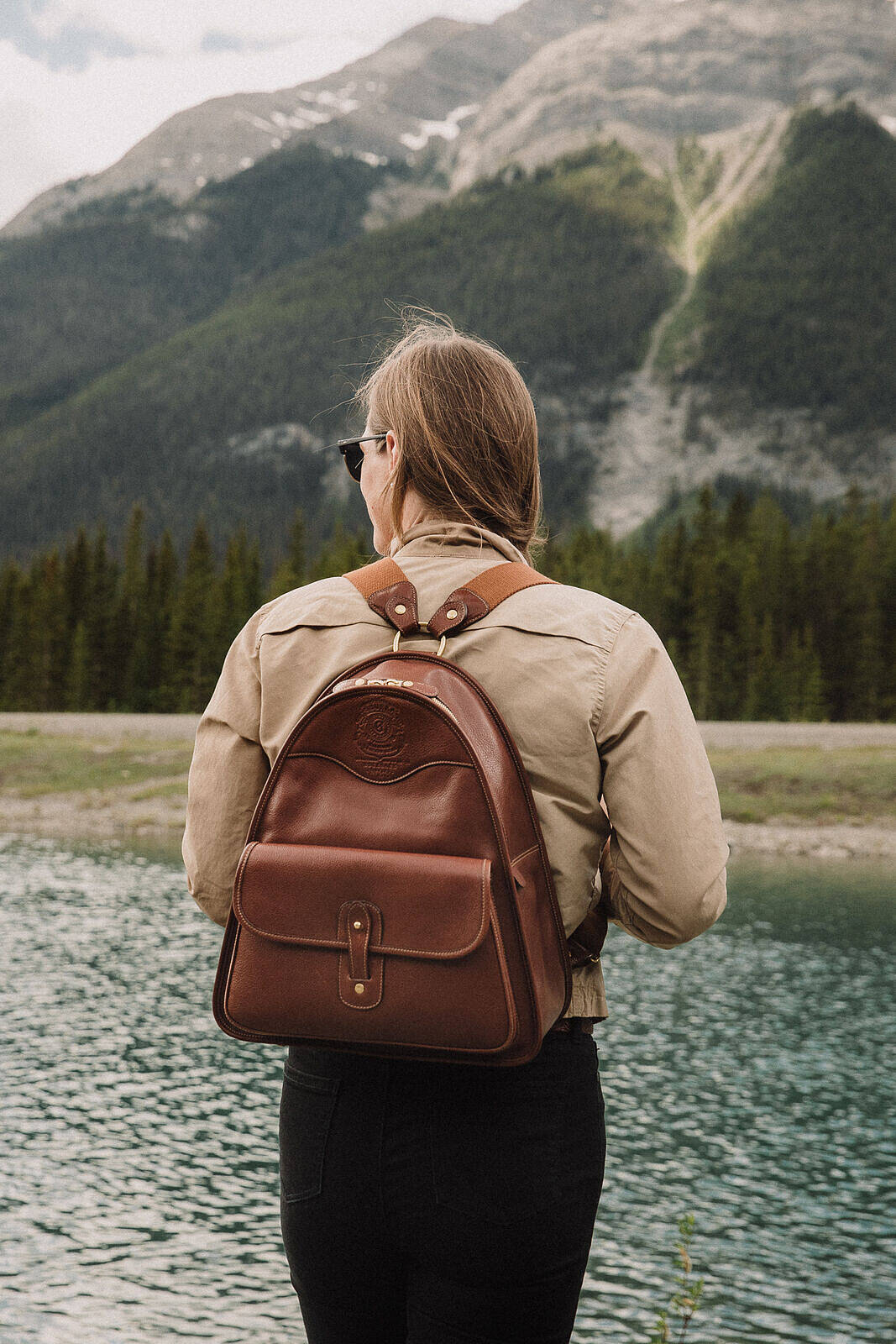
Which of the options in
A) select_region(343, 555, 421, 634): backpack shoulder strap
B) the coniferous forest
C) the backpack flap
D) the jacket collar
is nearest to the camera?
the backpack flap

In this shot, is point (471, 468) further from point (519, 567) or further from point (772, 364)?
Result: point (772, 364)

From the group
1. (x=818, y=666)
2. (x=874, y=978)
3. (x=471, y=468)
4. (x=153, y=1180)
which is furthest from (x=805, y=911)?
(x=818, y=666)

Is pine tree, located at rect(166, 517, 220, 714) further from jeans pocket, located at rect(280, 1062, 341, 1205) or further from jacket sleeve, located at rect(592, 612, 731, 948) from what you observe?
jacket sleeve, located at rect(592, 612, 731, 948)

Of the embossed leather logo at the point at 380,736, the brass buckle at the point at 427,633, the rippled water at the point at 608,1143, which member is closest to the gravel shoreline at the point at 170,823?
the rippled water at the point at 608,1143

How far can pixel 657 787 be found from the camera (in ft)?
6.34

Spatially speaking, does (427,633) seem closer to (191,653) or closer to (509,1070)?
(509,1070)

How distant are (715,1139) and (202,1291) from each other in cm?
463

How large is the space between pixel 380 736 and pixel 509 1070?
22.8 inches

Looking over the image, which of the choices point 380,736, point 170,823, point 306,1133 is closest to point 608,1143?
point 306,1133

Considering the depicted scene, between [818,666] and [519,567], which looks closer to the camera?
[519,567]

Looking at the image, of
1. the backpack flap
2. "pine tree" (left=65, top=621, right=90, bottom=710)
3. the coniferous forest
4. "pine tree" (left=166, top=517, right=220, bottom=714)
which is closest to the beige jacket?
the backpack flap

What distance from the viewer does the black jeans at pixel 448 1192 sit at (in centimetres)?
190

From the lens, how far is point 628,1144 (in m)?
9.73

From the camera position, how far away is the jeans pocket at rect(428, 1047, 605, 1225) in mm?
1898
